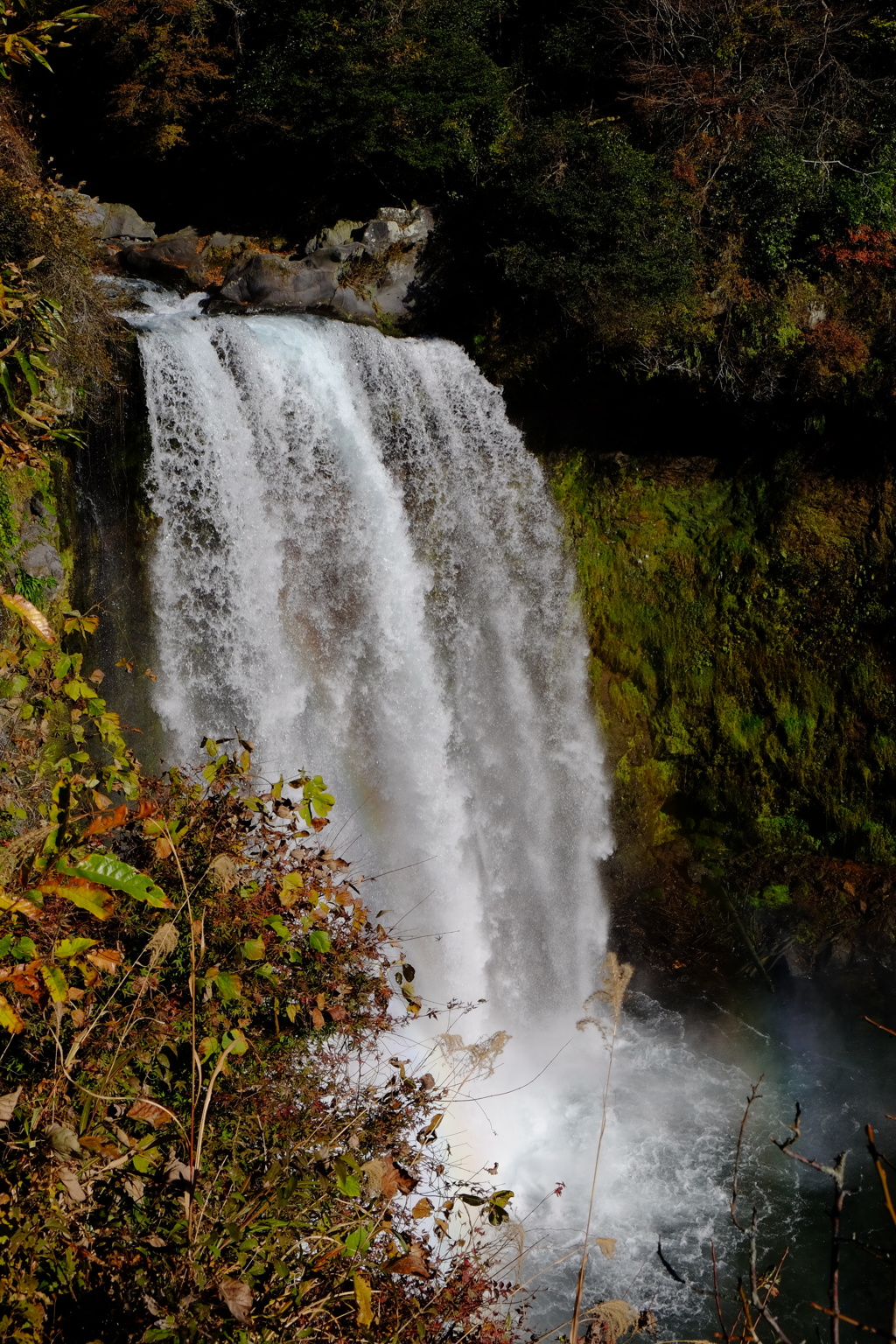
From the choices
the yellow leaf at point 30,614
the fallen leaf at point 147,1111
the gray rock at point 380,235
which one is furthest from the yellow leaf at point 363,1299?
the gray rock at point 380,235

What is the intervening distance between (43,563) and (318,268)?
16.3 feet

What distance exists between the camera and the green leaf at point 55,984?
1915 millimetres

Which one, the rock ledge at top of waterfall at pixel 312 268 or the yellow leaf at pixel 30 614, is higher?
the rock ledge at top of waterfall at pixel 312 268

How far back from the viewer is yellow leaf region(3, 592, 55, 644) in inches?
82.0

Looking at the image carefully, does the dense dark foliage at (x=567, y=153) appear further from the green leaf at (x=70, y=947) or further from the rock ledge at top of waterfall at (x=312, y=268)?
the green leaf at (x=70, y=947)

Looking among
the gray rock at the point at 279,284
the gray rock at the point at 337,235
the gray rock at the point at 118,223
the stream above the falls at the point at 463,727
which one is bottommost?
the stream above the falls at the point at 463,727

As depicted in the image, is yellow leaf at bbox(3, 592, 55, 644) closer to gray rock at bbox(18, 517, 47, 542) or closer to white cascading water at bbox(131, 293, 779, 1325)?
white cascading water at bbox(131, 293, 779, 1325)

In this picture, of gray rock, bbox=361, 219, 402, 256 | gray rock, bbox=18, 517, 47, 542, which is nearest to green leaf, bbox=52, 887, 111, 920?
gray rock, bbox=18, 517, 47, 542

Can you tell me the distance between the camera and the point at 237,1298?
1665 millimetres

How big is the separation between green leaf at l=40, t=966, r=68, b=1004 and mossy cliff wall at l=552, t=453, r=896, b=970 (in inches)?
314

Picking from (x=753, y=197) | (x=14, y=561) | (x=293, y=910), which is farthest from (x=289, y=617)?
(x=753, y=197)

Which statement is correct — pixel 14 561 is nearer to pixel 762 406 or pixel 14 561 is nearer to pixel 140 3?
pixel 762 406

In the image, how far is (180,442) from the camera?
728cm

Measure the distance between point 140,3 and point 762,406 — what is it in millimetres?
9824
